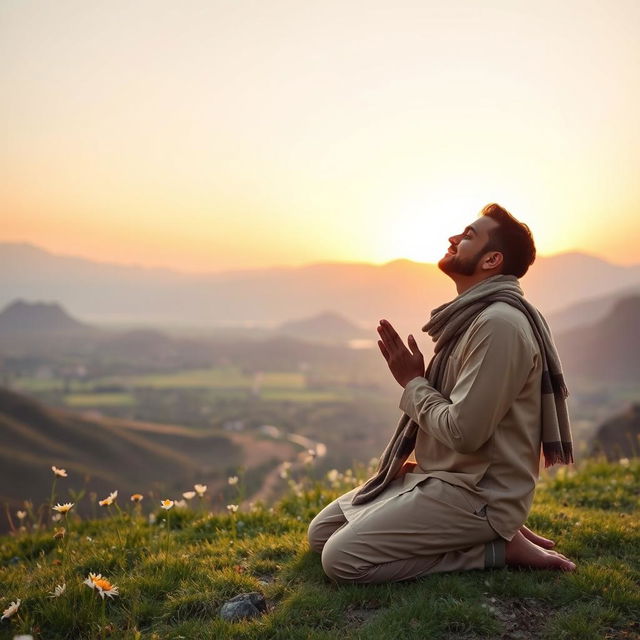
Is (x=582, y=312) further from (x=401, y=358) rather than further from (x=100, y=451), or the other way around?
(x=401, y=358)

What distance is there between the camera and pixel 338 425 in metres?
77.1

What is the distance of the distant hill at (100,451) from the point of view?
50.8 metres

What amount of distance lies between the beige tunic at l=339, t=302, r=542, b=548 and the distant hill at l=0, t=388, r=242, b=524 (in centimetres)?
4953

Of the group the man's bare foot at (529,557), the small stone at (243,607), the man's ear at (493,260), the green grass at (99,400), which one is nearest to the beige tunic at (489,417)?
the man's bare foot at (529,557)

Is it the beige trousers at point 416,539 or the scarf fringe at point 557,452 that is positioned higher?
the scarf fringe at point 557,452

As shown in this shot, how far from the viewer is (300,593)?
3627 millimetres

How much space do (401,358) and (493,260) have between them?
88 cm

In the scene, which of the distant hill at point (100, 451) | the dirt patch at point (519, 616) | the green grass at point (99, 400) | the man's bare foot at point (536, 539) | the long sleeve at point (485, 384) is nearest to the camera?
the dirt patch at point (519, 616)

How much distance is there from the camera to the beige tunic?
3293 mm

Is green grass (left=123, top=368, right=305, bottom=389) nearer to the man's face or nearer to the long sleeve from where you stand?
the man's face

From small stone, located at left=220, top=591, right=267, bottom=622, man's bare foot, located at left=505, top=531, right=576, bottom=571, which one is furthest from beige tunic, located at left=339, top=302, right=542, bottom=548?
small stone, located at left=220, top=591, right=267, bottom=622

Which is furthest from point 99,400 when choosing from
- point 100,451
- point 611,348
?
point 611,348

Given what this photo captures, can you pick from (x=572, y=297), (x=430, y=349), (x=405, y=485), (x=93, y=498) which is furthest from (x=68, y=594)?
(x=572, y=297)

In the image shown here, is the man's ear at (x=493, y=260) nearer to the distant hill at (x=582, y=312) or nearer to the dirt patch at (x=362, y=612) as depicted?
the dirt patch at (x=362, y=612)
